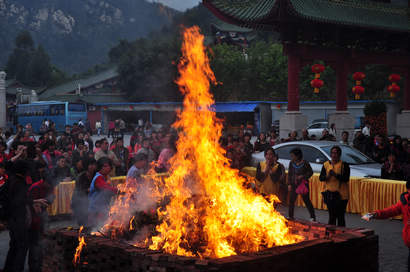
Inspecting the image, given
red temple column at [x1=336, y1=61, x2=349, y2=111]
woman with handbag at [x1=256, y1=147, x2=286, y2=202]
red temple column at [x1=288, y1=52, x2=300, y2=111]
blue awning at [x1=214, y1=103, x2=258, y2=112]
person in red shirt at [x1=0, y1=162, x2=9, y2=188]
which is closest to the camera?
person in red shirt at [x1=0, y1=162, x2=9, y2=188]

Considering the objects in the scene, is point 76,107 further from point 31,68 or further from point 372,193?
point 31,68

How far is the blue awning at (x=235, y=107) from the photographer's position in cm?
3672

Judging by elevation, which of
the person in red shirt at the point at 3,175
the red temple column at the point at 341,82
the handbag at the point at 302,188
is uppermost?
the red temple column at the point at 341,82

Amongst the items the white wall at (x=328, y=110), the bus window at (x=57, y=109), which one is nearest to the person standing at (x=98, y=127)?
the bus window at (x=57, y=109)

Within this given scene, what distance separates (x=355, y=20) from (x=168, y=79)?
28489mm

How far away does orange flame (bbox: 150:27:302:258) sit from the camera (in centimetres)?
527

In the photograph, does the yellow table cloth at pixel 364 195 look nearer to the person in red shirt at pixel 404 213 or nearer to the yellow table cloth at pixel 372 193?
the yellow table cloth at pixel 372 193

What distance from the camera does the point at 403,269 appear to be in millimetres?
6145

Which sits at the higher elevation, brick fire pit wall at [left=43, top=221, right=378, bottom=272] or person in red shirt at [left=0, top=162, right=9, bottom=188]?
person in red shirt at [left=0, top=162, right=9, bottom=188]

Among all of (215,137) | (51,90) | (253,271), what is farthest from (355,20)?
(51,90)

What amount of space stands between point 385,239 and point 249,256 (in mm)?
4405

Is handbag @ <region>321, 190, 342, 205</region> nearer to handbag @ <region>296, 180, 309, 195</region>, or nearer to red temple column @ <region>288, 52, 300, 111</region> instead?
handbag @ <region>296, 180, 309, 195</region>

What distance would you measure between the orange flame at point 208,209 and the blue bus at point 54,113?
34.0m

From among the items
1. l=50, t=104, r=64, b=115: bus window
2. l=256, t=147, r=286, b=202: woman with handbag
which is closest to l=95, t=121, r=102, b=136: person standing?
l=50, t=104, r=64, b=115: bus window
